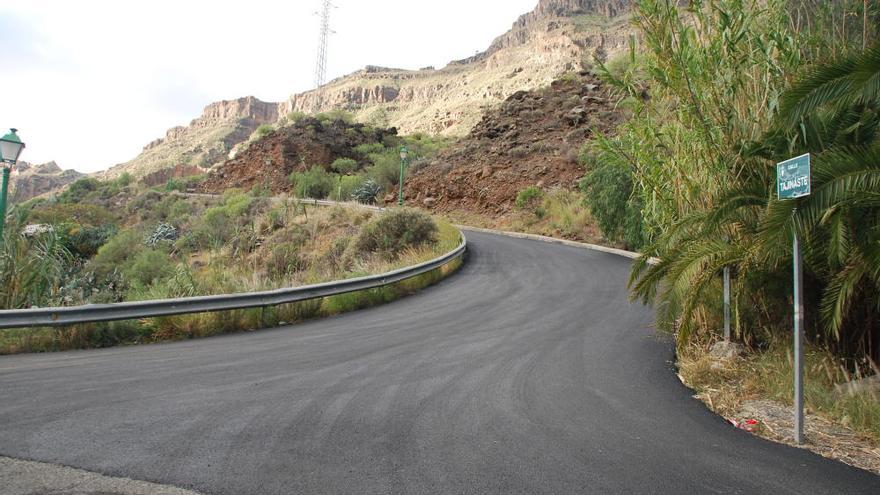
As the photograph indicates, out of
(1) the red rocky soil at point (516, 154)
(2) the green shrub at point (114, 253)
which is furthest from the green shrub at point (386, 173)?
(2) the green shrub at point (114, 253)

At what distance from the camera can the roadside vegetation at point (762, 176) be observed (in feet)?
13.8

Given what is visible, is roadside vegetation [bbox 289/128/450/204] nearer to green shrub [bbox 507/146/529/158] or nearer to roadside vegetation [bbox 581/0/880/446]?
green shrub [bbox 507/146/529/158]

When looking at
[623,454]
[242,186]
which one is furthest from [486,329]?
[242,186]

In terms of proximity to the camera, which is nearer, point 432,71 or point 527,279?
point 527,279

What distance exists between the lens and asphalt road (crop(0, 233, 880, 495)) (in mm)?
3240

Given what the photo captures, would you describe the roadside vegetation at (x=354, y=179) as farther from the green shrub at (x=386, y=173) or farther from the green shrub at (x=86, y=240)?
the green shrub at (x=86, y=240)

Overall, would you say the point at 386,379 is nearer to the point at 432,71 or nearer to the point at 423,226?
the point at 423,226

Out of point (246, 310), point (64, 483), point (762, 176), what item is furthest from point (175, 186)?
point (762, 176)

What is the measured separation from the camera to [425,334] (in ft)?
24.5

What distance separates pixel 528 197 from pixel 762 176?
22.3 m

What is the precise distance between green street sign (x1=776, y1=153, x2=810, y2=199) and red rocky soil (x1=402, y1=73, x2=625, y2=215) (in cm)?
2525

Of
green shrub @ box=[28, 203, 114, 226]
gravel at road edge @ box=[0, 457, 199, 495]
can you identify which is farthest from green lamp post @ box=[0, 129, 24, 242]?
green shrub @ box=[28, 203, 114, 226]

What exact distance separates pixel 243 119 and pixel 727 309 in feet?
586

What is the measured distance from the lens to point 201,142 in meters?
125
